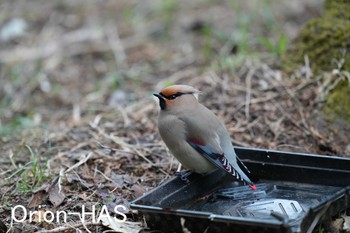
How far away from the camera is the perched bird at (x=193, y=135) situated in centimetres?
486

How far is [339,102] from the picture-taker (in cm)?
622

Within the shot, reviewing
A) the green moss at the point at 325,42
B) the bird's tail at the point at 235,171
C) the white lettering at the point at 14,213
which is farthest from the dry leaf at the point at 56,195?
the green moss at the point at 325,42

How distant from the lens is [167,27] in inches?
379

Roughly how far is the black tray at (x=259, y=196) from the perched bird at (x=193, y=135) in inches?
5.6

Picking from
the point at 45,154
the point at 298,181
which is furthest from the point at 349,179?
the point at 45,154

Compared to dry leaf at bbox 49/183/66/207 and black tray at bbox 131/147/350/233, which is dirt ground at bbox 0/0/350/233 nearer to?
dry leaf at bbox 49/183/66/207

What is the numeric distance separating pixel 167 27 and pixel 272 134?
3918 millimetres

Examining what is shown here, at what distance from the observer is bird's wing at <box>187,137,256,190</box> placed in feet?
15.4

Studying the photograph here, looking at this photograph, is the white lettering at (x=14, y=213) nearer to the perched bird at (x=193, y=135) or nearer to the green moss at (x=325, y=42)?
the perched bird at (x=193, y=135)

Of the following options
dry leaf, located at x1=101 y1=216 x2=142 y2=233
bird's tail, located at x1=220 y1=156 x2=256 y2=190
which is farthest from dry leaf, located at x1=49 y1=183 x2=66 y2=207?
bird's tail, located at x1=220 y1=156 x2=256 y2=190

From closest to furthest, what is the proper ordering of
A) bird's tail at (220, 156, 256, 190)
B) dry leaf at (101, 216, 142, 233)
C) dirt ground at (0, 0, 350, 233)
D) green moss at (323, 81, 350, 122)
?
1. dry leaf at (101, 216, 142, 233)
2. bird's tail at (220, 156, 256, 190)
3. dirt ground at (0, 0, 350, 233)
4. green moss at (323, 81, 350, 122)

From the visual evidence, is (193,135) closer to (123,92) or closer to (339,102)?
(339,102)

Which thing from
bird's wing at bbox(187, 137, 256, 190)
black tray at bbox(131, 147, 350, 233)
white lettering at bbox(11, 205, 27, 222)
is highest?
bird's wing at bbox(187, 137, 256, 190)

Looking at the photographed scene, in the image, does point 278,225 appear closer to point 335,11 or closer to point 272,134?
point 272,134
